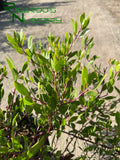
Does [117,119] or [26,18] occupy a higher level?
[26,18]

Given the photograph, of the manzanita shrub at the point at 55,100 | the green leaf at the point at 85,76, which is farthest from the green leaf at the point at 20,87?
the green leaf at the point at 85,76

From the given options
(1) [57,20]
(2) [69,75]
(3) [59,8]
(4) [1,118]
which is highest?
(3) [59,8]

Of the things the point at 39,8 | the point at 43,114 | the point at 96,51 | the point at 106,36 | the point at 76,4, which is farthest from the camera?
the point at 76,4

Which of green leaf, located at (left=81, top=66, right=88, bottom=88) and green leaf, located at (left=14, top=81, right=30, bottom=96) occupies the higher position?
green leaf, located at (left=81, top=66, right=88, bottom=88)

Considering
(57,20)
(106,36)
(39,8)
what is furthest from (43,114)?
(39,8)

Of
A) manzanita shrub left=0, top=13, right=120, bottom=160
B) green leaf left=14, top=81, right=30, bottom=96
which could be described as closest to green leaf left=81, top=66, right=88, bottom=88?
manzanita shrub left=0, top=13, right=120, bottom=160

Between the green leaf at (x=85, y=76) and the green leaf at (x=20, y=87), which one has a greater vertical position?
the green leaf at (x=85, y=76)

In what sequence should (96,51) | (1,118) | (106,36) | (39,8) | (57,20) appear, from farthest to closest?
(39,8) → (57,20) → (106,36) → (96,51) → (1,118)

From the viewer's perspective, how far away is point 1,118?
52cm

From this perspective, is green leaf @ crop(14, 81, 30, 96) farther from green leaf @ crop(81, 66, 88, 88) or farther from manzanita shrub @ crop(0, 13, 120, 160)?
green leaf @ crop(81, 66, 88, 88)

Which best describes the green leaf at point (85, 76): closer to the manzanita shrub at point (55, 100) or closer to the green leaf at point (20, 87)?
the manzanita shrub at point (55, 100)

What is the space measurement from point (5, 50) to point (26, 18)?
3.98 feet

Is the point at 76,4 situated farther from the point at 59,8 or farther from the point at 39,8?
the point at 39,8

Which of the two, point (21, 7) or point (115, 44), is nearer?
point (115, 44)
